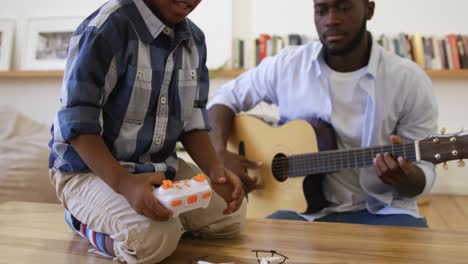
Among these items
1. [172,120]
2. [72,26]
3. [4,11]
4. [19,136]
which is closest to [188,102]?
[172,120]

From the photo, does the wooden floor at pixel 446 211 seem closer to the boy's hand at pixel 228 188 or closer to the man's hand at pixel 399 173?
the man's hand at pixel 399 173

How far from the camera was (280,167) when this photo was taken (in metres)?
1.45

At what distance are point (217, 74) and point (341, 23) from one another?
1470mm

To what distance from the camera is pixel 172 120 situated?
0.92 metres

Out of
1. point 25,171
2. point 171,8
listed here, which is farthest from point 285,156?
Answer: point 25,171

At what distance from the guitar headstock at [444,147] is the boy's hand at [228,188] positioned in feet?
1.72

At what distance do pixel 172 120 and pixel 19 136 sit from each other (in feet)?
4.10

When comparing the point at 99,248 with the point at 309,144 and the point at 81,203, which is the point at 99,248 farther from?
the point at 309,144

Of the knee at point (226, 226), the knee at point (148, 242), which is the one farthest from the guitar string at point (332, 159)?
the knee at point (148, 242)

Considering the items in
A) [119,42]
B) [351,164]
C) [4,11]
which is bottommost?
[351,164]

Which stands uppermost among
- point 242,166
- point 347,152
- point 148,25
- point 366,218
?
point 148,25

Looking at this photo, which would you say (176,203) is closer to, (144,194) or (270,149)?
(144,194)

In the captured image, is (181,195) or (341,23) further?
(341,23)

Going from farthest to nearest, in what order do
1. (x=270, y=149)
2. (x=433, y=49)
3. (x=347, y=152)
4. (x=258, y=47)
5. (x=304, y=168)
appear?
(x=258, y=47)
(x=433, y=49)
(x=270, y=149)
(x=304, y=168)
(x=347, y=152)
